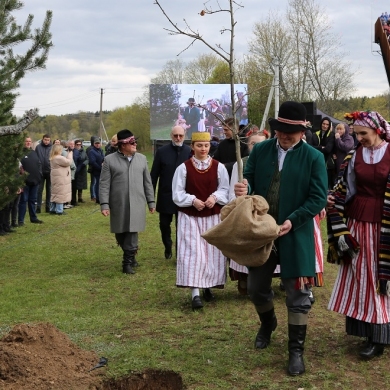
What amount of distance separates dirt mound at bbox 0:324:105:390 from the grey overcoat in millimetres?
3808

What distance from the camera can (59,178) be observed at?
16875 millimetres

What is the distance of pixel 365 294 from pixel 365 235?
49 centimetres

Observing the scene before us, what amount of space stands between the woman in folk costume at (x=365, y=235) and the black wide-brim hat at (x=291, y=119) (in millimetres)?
625

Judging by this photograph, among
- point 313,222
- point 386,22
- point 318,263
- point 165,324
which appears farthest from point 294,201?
point 386,22

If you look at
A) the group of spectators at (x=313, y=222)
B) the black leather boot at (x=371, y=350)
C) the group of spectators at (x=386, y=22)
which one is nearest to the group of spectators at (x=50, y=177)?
the group of spectators at (x=313, y=222)

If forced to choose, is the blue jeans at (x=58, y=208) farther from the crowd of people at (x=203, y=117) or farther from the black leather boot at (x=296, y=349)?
the black leather boot at (x=296, y=349)

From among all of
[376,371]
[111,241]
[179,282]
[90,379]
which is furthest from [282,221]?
[111,241]

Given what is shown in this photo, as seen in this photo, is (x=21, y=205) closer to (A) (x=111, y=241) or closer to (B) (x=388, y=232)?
(A) (x=111, y=241)

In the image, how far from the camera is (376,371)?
511 centimetres

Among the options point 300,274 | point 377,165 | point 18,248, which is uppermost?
point 377,165

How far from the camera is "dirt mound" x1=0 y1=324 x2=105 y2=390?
15.3 feet

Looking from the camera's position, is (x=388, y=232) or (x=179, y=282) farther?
(x=179, y=282)

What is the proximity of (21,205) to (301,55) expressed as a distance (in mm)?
27259

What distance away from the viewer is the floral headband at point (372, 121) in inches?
211
